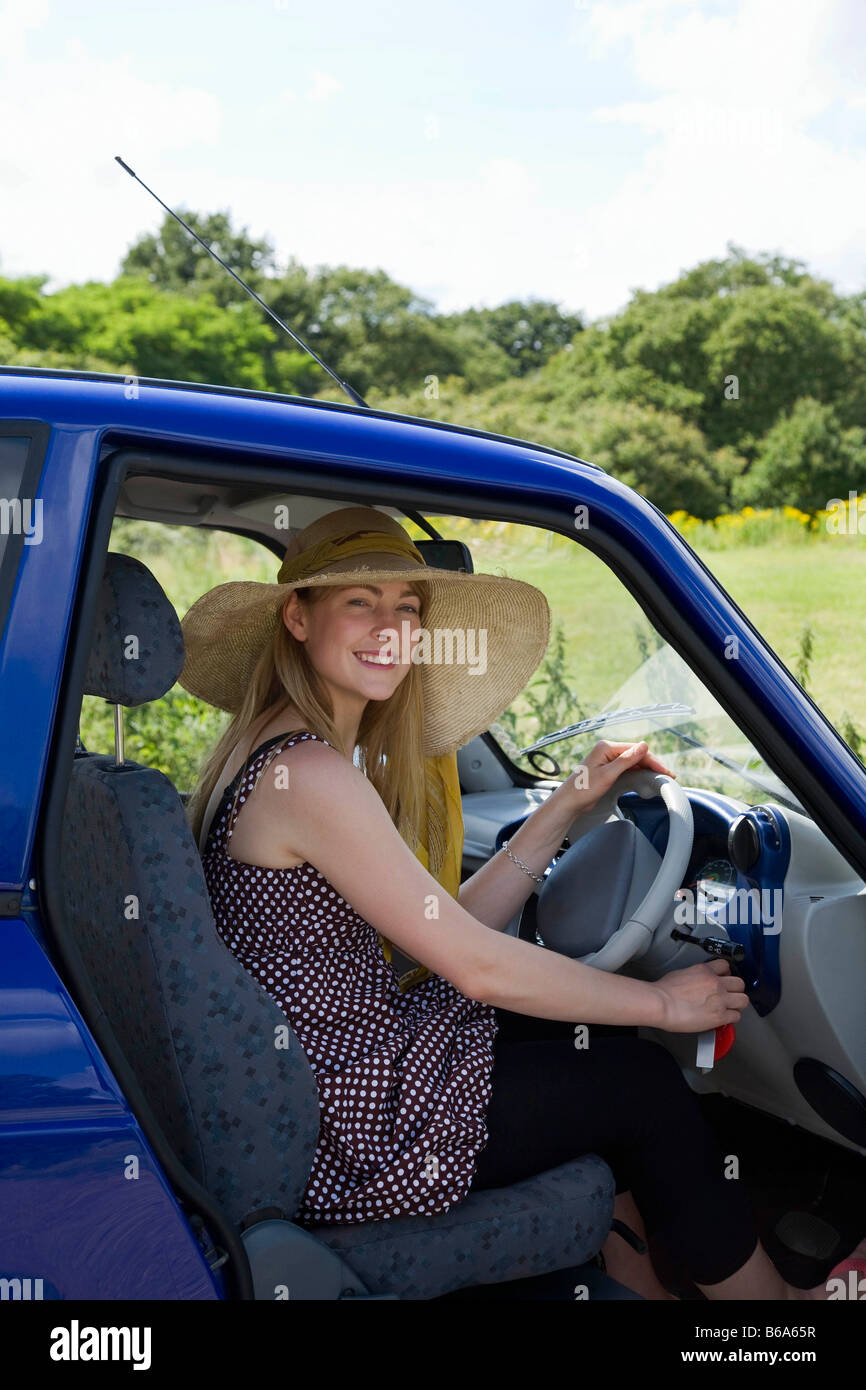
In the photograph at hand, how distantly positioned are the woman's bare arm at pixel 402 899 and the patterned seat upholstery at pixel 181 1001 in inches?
7.9

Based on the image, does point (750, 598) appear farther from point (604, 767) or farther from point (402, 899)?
point (402, 899)

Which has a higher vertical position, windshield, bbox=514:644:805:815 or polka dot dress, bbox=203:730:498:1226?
windshield, bbox=514:644:805:815

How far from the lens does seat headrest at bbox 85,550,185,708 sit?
1.58m

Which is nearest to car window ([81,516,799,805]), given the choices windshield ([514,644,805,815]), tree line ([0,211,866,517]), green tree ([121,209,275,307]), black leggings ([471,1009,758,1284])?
windshield ([514,644,805,815])

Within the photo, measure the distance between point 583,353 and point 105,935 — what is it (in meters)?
26.9

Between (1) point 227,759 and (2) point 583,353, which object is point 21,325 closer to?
(2) point 583,353

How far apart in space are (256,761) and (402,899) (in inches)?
13.0

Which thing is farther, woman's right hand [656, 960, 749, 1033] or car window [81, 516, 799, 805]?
car window [81, 516, 799, 805]

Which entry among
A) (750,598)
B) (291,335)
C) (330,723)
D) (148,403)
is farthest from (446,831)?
(750,598)

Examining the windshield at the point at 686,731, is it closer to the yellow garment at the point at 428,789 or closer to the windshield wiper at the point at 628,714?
the windshield wiper at the point at 628,714

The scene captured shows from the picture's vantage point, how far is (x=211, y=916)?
5.48ft

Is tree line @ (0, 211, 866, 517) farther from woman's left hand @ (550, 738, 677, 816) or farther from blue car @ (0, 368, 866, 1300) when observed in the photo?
blue car @ (0, 368, 866, 1300)

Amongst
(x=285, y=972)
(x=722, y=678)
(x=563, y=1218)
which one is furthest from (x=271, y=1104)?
(x=722, y=678)

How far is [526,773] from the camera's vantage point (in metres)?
3.62
